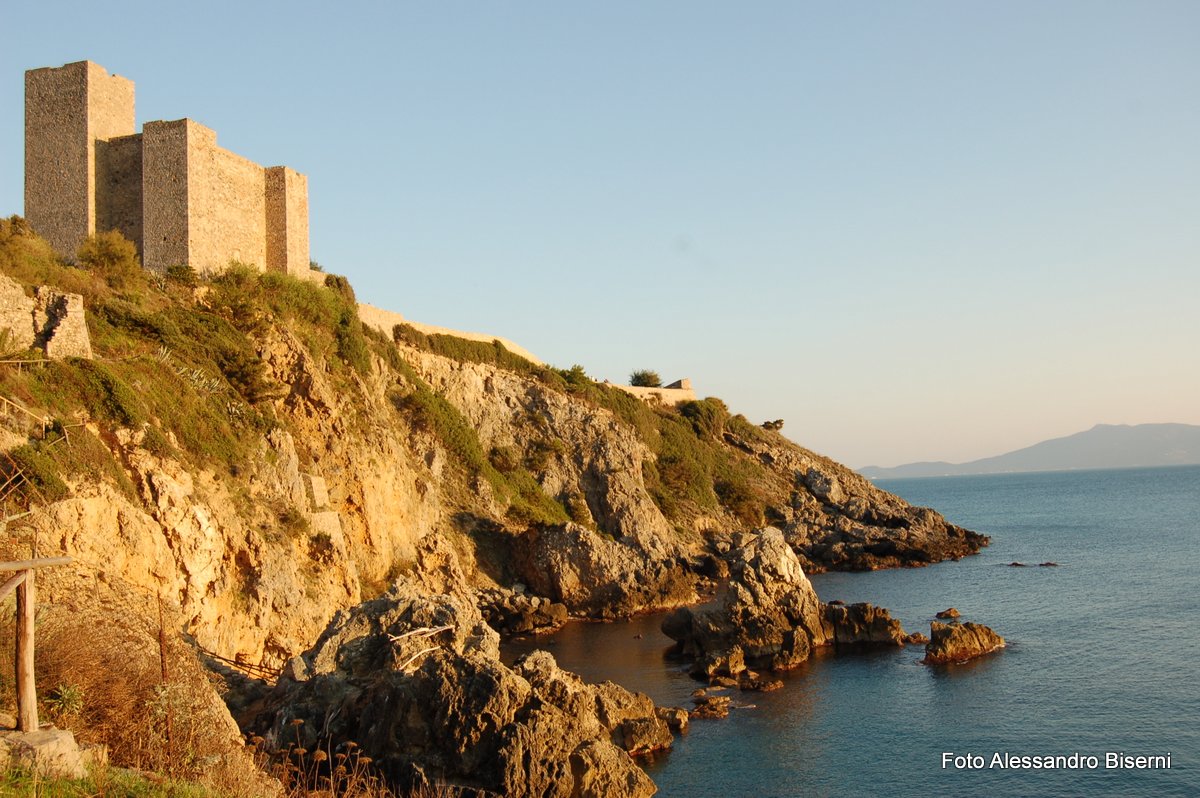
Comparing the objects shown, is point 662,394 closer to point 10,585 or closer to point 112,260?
point 112,260

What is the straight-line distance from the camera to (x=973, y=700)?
80.7 ft

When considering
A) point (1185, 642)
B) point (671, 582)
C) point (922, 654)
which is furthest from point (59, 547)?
point (1185, 642)

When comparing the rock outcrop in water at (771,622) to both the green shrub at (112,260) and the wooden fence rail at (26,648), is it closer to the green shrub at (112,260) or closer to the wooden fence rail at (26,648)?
the green shrub at (112,260)

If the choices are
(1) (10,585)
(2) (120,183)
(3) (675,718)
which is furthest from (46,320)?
(3) (675,718)

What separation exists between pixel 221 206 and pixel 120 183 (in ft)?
10.9

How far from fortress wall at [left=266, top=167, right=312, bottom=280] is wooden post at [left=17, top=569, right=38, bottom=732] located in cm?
2998

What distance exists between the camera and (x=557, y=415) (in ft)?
176

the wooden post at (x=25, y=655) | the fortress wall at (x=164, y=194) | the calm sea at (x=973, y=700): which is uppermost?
the fortress wall at (x=164, y=194)

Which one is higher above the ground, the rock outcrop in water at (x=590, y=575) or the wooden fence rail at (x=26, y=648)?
the wooden fence rail at (x=26, y=648)

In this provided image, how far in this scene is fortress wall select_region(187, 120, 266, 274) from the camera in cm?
3294

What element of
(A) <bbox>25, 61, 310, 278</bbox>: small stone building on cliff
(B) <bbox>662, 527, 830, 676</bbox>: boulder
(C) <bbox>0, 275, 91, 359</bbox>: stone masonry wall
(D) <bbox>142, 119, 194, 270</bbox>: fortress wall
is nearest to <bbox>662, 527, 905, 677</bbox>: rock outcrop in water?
(B) <bbox>662, 527, 830, 676</bbox>: boulder

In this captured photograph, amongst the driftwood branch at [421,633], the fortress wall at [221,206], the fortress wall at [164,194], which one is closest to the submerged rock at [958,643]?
the driftwood branch at [421,633]

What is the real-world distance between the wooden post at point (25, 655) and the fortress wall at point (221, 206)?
2656 cm

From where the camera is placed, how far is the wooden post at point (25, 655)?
337 inches
